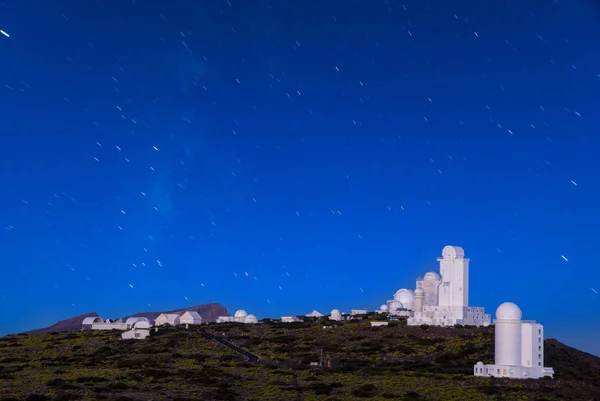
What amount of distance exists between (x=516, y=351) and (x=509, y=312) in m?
3.25

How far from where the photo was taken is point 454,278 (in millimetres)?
87562

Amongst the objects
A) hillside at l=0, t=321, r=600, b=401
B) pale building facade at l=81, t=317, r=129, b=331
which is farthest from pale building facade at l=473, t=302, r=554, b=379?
pale building facade at l=81, t=317, r=129, b=331

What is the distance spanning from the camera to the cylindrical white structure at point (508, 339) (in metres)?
54.1

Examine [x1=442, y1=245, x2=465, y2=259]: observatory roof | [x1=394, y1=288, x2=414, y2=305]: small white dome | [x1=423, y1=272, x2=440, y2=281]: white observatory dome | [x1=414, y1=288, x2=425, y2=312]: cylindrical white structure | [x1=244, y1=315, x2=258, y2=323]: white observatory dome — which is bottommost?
[x1=244, y1=315, x2=258, y2=323]: white observatory dome

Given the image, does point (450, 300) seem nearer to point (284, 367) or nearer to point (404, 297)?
point (404, 297)

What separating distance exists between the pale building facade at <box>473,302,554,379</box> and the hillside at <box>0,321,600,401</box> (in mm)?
2153

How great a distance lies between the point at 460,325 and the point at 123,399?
5086cm

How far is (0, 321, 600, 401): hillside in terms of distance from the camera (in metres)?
45.9

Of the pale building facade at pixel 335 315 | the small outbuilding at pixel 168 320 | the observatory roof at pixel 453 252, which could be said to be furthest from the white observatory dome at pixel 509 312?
the small outbuilding at pixel 168 320

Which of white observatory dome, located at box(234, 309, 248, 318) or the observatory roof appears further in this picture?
white observatory dome, located at box(234, 309, 248, 318)

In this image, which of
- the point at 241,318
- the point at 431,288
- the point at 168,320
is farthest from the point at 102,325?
the point at 431,288

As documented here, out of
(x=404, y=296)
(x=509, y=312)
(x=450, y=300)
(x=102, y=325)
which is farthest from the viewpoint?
(x=404, y=296)

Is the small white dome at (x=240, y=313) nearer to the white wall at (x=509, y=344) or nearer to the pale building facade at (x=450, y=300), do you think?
the pale building facade at (x=450, y=300)

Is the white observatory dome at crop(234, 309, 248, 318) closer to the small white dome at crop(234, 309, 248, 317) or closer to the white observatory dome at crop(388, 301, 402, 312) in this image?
the small white dome at crop(234, 309, 248, 317)
